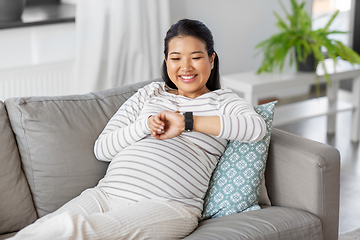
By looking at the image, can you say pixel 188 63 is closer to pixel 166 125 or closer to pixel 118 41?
pixel 166 125

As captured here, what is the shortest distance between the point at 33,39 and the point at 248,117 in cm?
174

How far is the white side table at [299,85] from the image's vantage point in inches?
108

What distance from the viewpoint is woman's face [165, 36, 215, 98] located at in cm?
151

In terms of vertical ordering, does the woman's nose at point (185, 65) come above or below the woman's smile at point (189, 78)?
above

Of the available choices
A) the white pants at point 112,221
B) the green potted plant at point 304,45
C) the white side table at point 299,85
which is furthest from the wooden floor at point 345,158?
the white pants at point 112,221

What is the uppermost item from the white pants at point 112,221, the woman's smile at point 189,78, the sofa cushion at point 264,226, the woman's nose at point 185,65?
the woman's nose at point 185,65

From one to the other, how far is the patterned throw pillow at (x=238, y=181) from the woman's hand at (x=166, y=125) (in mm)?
219

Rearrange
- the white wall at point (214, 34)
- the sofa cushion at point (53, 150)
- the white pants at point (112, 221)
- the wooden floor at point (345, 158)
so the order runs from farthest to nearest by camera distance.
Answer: the white wall at point (214, 34)
the wooden floor at point (345, 158)
the sofa cushion at point (53, 150)
the white pants at point (112, 221)

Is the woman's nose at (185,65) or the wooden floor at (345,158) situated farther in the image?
the wooden floor at (345,158)

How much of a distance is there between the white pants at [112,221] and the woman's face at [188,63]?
1.37 ft

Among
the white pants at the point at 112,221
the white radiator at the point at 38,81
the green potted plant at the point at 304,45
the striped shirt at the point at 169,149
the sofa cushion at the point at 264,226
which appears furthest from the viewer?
the green potted plant at the point at 304,45

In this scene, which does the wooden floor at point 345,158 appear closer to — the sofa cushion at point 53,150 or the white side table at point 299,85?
the white side table at point 299,85

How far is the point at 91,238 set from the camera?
1192 millimetres

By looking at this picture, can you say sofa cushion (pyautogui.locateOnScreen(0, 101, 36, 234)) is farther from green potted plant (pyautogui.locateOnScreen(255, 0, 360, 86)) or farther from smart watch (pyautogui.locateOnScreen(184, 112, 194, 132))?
green potted plant (pyautogui.locateOnScreen(255, 0, 360, 86))
